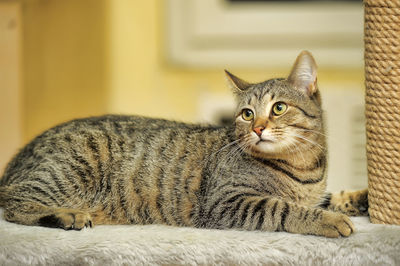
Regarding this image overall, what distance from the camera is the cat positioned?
145 cm

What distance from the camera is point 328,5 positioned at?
9.46 ft

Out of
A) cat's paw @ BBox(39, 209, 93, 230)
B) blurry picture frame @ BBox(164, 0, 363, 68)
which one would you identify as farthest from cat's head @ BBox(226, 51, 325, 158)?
blurry picture frame @ BBox(164, 0, 363, 68)

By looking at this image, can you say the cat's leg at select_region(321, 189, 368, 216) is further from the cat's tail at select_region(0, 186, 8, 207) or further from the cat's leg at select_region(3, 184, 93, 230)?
the cat's tail at select_region(0, 186, 8, 207)

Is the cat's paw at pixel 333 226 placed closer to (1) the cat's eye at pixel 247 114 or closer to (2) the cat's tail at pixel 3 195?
(1) the cat's eye at pixel 247 114

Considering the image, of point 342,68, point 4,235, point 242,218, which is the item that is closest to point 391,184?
point 242,218

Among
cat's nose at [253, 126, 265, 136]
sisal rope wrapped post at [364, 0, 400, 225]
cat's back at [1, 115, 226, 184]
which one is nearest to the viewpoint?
sisal rope wrapped post at [364, 0, 400, 225]

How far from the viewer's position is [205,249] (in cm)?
122

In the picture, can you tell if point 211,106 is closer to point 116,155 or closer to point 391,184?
point 116,155

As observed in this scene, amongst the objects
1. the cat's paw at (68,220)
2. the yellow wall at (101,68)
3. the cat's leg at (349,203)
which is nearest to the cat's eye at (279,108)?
the cat's leg at (349,203)

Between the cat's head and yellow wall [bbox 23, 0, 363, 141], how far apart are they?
1.35 metres

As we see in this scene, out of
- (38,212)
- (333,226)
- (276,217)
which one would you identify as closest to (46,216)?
(38,212)

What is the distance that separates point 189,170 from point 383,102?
56 cm

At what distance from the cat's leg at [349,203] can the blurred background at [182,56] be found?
127 cm

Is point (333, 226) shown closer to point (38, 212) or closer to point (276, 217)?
point (276, 217)
